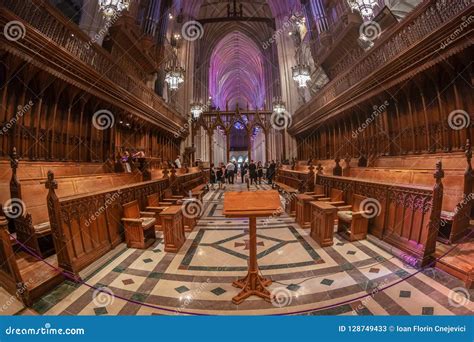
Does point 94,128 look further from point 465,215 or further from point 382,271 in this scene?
point 465,215

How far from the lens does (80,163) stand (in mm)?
6484

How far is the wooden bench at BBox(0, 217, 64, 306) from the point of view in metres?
2.20
